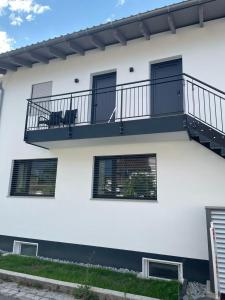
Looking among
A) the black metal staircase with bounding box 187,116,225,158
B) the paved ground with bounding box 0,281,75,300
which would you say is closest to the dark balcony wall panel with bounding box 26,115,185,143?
the black metal staircase with bounding box 187,116,225,158

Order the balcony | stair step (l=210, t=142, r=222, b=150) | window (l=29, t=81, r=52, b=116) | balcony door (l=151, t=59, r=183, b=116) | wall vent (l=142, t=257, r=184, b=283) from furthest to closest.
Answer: window (l=29, t=81, r=52, b=116) → balcony door (l=151, t=59, r=183, b=116) → the balcony → wall vent (l=142, t=257, r=184, b=283) → stair step (l=210, t=142, r=222, b=150)

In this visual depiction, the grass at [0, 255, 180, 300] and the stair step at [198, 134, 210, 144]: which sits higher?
the stair step at [198, 134, 210, 144]

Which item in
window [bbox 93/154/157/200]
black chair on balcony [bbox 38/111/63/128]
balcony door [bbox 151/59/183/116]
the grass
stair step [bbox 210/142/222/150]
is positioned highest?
balcony door [bbox 151/59/183/116]

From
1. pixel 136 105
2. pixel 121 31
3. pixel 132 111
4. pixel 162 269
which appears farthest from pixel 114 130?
pixel 162 269

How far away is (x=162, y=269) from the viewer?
21.5ft

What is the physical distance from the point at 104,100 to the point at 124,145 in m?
1.88

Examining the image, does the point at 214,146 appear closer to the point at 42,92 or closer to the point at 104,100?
the point at 104,100

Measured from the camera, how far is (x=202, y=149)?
6.50m

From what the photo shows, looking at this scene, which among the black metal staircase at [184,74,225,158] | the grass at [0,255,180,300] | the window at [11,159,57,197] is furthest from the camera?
the window at [11,159,57,197]

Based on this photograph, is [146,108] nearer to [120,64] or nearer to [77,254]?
[120,64]

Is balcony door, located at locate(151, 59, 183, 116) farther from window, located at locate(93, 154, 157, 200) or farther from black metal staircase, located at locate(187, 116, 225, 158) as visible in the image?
window, located at locate(93, 154, 157, 200)

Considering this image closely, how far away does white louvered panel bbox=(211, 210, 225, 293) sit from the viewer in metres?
5.08

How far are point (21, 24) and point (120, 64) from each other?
5.96 meters

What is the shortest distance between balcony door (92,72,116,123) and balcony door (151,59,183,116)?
1.36 m
